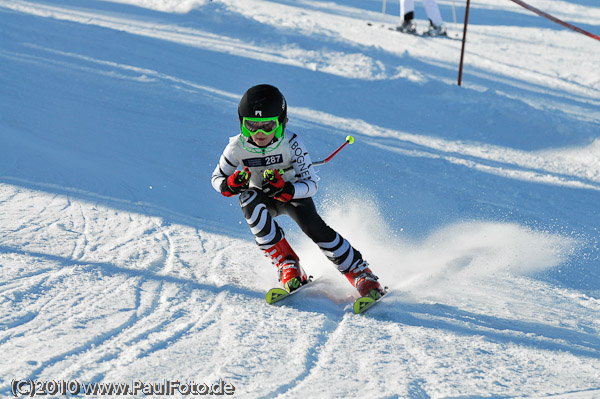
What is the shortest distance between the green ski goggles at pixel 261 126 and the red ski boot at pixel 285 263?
2.86 ft

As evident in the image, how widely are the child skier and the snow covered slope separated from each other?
26cm

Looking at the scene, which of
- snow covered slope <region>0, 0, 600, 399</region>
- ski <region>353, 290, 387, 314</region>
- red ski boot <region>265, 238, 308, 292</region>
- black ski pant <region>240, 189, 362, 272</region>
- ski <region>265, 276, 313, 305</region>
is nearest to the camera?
snow covered slope <region>0, 0, 600, 399</region>

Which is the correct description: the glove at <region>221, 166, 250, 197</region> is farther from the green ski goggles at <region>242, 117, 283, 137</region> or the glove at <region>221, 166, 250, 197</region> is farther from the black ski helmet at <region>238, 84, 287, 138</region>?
the black ski helmet at <region>238, 84, 287, 138</region>

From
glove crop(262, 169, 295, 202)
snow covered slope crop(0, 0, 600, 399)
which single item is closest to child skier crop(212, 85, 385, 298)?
glove crop(262, 169, 295, 202)

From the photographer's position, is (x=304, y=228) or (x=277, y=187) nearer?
(x=277, y=187)

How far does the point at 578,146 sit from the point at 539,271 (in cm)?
483

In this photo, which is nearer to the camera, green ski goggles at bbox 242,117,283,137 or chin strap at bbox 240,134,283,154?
green ski goggles at bbox 242,117,283,137

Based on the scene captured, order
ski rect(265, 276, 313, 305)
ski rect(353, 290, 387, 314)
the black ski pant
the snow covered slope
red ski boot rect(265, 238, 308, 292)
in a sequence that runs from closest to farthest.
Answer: the snow covered slope, ski rect(353, 290, 387, 314), ski rect(265, 276, 313, 305), the black ski pant, red ski boot rect(265, 238, 308, 292)

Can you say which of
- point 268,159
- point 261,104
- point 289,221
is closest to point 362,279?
point 268,159

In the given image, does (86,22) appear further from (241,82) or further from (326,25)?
(326,25)

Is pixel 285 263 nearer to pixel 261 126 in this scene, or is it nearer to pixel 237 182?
pixel 237 182

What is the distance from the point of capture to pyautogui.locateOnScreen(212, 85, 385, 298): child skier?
4.45 m

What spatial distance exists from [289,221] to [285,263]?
2112 mm

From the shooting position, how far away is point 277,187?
450 cm
